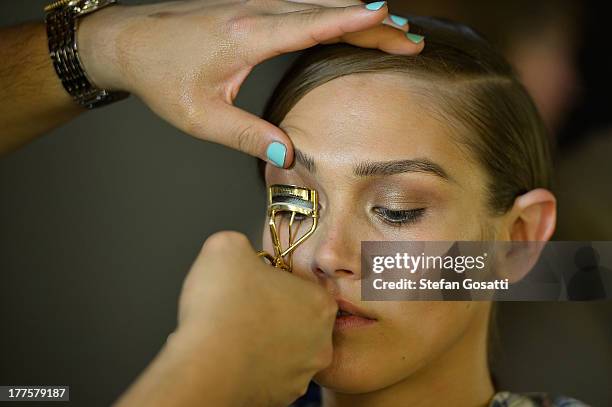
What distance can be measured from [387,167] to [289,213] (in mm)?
154

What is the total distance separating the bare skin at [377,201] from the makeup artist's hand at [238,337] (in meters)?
0.13

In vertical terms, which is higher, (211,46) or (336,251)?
(211,46)

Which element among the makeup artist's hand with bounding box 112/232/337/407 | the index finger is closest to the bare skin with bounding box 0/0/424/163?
the index finger

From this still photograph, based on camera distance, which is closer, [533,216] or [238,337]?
[238,337]

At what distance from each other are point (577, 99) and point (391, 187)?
0.60 m

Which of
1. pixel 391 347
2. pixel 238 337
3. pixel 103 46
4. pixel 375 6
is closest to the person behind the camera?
pixel 238 337

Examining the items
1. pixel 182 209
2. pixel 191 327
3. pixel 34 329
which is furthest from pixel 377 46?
pixel 34 329

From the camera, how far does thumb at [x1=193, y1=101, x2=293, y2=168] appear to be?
1008mm

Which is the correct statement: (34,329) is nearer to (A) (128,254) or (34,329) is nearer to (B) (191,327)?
(A) (128,254)

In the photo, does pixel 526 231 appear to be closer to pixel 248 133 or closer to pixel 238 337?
pixel 248 133

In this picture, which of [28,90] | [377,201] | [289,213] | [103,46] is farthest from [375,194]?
[28,90]

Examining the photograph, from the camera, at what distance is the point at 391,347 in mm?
1035

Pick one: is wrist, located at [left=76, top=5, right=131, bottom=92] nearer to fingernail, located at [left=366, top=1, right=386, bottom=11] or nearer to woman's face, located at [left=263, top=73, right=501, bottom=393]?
woman's face, located at [left=263, top=73, right=501, bottom=393]

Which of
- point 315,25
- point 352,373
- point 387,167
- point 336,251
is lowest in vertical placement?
point 352,373
